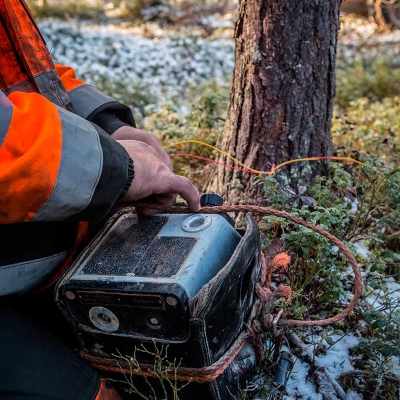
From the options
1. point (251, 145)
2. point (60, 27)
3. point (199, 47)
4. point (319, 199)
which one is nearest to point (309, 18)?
point (251, 145)

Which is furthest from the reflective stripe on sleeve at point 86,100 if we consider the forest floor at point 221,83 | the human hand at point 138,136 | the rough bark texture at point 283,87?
the rough bark texture at point 283,87

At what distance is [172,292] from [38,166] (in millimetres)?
467

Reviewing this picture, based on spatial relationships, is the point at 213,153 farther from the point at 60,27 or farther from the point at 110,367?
the point at 60,27

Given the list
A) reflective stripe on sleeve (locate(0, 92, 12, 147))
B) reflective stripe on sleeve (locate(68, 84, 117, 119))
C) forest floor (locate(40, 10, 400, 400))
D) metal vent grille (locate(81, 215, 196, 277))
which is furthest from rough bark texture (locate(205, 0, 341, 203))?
reflective stripe on sleeve (locate(0, 92, 12, 147))

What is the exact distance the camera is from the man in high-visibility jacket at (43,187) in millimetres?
1222

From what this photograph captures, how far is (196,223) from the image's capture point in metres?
1.52

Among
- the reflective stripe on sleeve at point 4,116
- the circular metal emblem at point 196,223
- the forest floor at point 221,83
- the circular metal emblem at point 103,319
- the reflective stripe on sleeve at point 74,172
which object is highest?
the reflective stripe on sleeve at point 4,116

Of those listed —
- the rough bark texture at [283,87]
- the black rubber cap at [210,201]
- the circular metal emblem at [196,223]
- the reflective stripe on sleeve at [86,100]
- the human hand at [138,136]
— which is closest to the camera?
the circular metal emblem at [196,223]

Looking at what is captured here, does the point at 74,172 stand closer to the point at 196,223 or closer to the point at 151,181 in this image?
the point at 151,181

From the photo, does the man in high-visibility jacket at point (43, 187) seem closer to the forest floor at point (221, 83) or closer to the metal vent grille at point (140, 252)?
the metal vent grille at point (140, 252)

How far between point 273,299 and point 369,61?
242 inches

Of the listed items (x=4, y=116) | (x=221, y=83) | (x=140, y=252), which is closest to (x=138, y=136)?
(x=140, y=252)

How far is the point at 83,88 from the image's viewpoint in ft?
6.57

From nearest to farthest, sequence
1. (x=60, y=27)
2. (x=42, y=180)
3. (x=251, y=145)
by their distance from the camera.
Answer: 1. (x=42, y=180)
2. (x=251, y=145)
3. (x=60, y=27)
